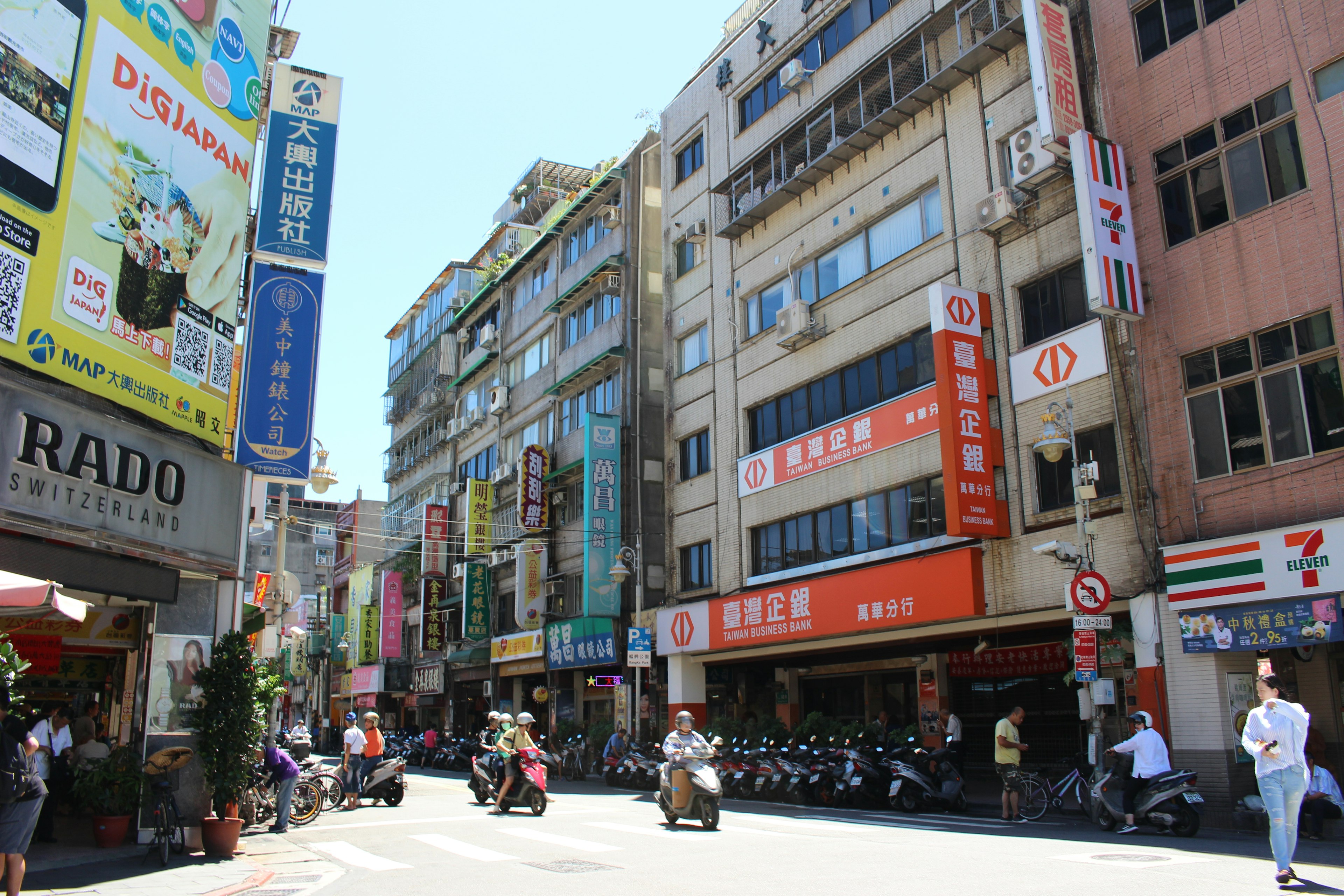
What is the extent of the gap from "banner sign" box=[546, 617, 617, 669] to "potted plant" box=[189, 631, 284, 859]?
63.4 ft

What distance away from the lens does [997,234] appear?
2045 cm

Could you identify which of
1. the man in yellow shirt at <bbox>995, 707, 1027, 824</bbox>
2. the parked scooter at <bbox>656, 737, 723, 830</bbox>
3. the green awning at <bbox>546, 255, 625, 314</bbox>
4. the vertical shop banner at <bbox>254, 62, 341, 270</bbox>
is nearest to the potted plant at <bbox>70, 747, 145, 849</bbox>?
the parked scooter at <bbox>656, 737, 723, 830</bbox>

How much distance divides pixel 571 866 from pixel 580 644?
2280 cm

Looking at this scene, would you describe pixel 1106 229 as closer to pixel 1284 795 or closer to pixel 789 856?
pixel 1284 795

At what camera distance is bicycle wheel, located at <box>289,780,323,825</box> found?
1622 centimetres

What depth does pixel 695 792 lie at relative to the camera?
13938 millimetres

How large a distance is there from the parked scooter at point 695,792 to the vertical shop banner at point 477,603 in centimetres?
2731

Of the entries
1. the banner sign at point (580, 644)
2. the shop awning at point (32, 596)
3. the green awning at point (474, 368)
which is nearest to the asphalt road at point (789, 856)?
the shop awning at point (32, 596)

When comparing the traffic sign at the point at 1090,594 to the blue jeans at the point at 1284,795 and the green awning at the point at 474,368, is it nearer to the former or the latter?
the blue jeans at the point at 1284,795

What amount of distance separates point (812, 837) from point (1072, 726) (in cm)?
1129

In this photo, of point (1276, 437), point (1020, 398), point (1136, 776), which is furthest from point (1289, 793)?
point (1020, 398)

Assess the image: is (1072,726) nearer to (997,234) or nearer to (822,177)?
(997,234)

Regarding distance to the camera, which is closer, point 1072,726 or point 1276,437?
point 1276,437

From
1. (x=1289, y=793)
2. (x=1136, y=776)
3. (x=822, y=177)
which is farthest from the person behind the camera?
(x=822, y=177)
